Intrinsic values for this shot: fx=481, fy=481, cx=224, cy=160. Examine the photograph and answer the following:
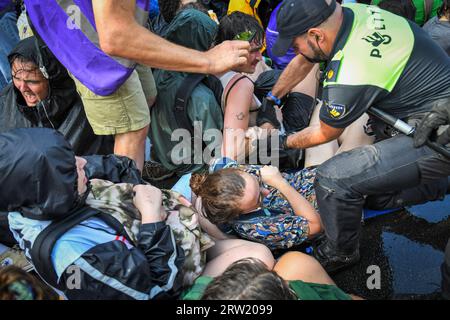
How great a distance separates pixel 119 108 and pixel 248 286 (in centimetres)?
152

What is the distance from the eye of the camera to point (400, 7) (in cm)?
415

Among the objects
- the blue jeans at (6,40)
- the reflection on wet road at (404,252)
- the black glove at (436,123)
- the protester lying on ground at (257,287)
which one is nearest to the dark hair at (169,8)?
the blue jeans at (6,40)

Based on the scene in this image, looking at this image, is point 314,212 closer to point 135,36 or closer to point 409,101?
point 409,101

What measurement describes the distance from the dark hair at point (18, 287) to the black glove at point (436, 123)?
1720 mm

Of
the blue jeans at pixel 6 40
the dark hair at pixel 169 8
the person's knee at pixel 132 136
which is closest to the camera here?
the person's knee at pixel 132 136

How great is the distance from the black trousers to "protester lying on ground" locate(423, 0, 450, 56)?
1.51m

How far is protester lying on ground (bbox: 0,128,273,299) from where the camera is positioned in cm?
173

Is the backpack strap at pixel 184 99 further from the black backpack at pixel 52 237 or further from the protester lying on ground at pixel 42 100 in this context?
the black backpack at pixel 52 237

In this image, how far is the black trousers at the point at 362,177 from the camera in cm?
230

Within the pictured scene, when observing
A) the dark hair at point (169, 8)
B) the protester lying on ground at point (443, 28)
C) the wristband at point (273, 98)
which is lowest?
the wristband at point (273, 98)

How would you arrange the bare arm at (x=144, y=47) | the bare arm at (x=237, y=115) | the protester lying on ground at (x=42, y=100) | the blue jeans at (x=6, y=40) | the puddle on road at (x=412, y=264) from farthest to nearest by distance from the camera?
the blue jeans at (x=6, y=40) < the bare arm at (x=237, y=115) < the protester lying on ground at (x=42, y=100) < the puddle on road at (x=412, y=264) < the bare arm at (x=144, y=47)

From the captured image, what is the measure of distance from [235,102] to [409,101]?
115 centimetres

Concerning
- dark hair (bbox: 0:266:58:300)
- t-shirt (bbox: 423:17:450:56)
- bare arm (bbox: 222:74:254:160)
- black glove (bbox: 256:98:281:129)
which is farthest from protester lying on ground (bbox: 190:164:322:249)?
t-shirt (bbox: 423:17:450:56)

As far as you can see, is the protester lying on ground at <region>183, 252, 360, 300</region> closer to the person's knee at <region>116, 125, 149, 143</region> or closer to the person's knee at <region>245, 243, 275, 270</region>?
the person's knee at <region>245, 243, 275, 270</region>
